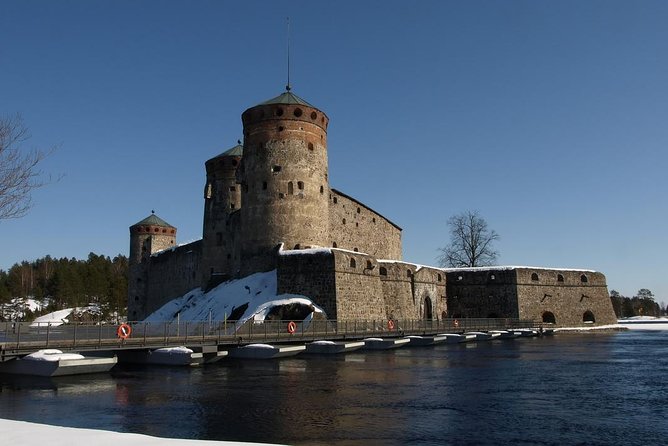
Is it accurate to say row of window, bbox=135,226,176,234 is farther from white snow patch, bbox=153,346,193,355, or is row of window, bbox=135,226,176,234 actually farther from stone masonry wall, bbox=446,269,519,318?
white snow patch, bbox=153,346,193,355

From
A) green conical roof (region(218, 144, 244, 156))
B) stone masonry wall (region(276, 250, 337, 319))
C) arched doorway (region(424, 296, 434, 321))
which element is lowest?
arched doorway (region(424, 296, 434, 321))

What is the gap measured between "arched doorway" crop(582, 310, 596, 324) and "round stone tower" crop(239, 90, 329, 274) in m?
27.7

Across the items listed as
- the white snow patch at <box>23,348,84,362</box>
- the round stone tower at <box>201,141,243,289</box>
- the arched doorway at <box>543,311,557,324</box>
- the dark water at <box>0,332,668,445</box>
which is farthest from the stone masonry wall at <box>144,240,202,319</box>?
the white snow patch at <box>23,348,84,362</box>

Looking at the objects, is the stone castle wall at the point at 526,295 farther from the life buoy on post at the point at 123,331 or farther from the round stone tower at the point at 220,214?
the life buoy on post at the point at 123,331

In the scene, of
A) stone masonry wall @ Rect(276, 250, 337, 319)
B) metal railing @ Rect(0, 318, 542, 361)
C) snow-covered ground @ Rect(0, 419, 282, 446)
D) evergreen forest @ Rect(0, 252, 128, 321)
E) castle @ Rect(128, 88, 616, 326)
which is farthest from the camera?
evergreen forest @ Rect(0, 252, 128, 321)

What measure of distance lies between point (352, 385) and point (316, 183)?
2609 cm

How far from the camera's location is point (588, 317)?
53812 mm

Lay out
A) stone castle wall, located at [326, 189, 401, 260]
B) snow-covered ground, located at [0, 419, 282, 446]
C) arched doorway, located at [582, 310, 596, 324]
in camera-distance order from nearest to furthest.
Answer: snow-covered ground, located at [0, 419, 282, 446] < stone castle wall, located at [326, 189, 401, 260] < arched doorway, located at [582, 310, 596, 324]

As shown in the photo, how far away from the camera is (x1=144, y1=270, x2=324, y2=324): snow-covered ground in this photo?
34.9m

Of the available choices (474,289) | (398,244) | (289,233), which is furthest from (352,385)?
(398,244)

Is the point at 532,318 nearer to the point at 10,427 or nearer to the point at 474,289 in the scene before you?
the point at 474,289

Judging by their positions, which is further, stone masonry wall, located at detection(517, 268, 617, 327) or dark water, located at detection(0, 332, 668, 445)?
stone masonry wall, located at detection(517, 268, 617, 327)

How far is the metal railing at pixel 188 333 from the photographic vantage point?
1939 centimetres

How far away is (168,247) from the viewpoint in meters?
60.9
